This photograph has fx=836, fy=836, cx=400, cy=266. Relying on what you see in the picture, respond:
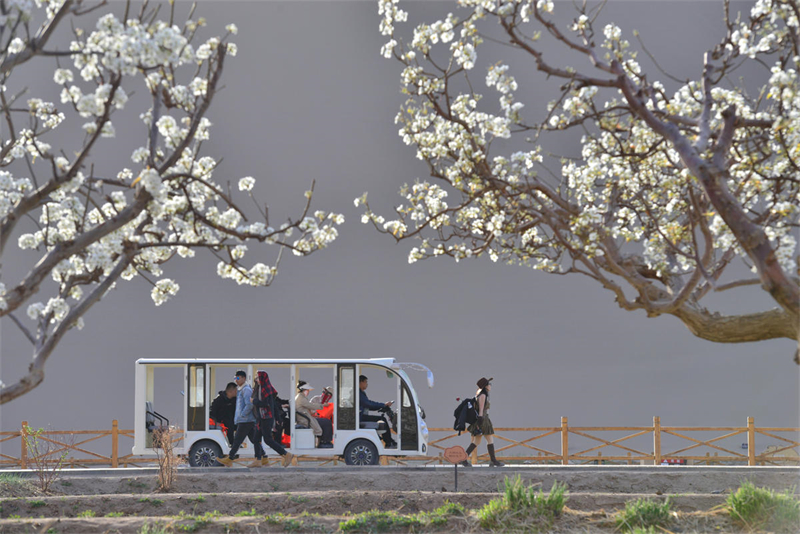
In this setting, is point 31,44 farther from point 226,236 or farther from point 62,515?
point 62,515

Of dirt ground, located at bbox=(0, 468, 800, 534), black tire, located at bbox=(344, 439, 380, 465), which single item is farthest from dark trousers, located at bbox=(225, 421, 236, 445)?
black tire, located at bbox=(344, 439, 380, 465)

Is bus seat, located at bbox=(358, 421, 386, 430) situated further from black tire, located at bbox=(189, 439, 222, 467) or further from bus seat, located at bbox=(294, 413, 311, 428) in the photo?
black tire, located at bbox=(189, 439, 222, 467)

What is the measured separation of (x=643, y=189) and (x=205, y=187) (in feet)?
22.4

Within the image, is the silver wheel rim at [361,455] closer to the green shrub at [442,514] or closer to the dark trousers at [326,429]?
the dark trousers at [326,429]

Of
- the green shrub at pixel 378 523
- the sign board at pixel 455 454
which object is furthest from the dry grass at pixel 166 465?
the green shrub at pixel 378 523

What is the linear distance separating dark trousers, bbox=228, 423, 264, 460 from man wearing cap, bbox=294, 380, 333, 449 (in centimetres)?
90

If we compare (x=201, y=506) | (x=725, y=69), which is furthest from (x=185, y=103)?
(x=725, y=69)

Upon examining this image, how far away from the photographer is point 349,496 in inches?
443

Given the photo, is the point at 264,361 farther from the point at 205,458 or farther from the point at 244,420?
the point at 205,458

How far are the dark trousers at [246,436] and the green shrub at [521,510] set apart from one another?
7.13 metres

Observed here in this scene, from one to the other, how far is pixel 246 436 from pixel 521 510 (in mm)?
8140

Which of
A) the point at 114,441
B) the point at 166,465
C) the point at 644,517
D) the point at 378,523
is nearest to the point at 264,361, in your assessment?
the point at 166,465

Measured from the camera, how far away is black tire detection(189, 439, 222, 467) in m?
16.5

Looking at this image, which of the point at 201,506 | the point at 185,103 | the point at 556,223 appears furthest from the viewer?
the point at 556,223
